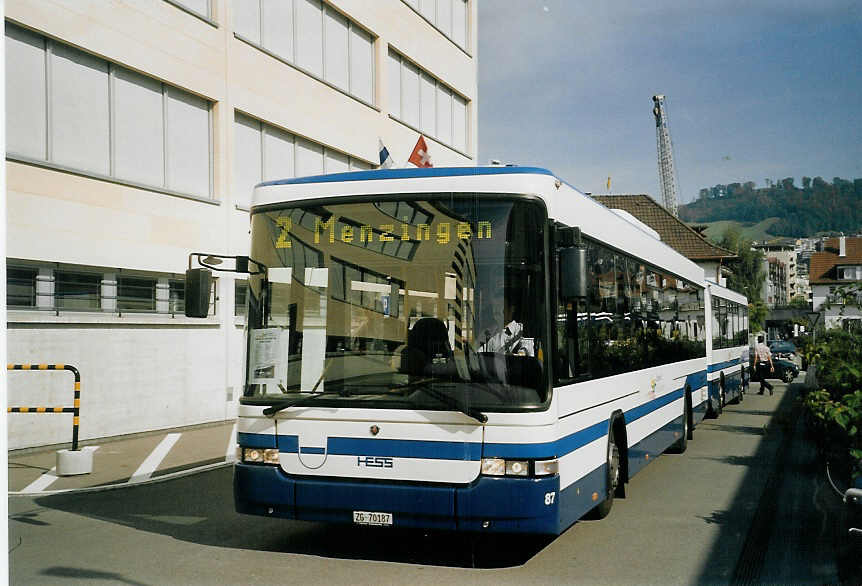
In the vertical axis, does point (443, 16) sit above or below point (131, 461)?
above

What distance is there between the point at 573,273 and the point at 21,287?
10.4 metres

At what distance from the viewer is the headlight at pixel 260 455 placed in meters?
6.91

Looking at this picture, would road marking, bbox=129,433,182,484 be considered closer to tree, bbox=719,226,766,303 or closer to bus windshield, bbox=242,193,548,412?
bus windshield, bbox=242,193,548,412

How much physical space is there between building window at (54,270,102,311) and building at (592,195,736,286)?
4892cm

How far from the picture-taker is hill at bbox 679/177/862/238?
530 centimetres

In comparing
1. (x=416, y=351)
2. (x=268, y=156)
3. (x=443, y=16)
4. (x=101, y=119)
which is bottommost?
(x=416, y=351)

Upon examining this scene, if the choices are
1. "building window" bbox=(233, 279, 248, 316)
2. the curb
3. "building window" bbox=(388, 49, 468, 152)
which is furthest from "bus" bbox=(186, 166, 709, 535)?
"building window" bbox=(388, 49, 468, 152)

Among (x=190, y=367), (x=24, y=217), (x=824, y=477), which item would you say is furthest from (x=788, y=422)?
(x=24, y=217)

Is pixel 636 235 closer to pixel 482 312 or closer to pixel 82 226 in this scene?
pixel 482 312

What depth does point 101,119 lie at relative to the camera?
15.7 metres

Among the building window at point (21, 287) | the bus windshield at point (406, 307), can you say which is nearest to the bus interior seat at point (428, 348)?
the bus windshield at point (406, 307)

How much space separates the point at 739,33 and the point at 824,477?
6.49m

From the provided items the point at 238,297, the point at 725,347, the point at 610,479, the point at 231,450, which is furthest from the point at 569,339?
the point at 725,347

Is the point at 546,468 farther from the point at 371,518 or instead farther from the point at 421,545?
the point at 421,545
